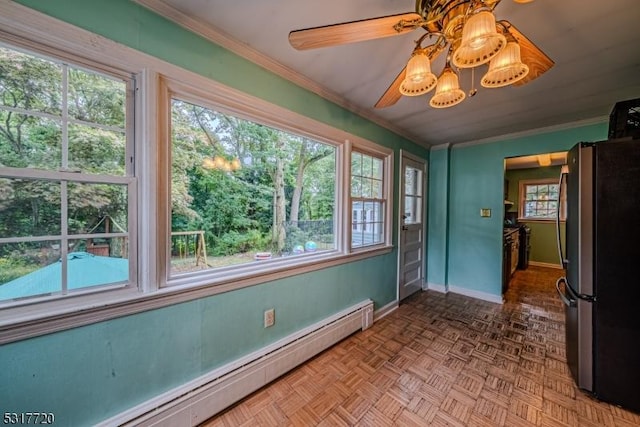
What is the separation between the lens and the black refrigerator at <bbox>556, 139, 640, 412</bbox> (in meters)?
1.44

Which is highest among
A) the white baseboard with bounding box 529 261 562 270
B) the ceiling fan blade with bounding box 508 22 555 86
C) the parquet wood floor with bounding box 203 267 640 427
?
the ceiling fan blade with bounding box 508 22 555 86

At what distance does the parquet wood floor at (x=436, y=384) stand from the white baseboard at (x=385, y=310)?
0.07m

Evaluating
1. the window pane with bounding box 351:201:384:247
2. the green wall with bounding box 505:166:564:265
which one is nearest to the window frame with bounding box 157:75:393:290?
the window pane with bounding box 351:201:384:247

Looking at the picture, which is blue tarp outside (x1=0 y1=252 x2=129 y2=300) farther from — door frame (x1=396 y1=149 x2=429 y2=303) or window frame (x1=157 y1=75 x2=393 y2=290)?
door frame (x1=396 y1=149 x2=429 y2=303)

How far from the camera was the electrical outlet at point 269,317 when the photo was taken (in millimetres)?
1703

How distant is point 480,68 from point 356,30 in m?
1.36

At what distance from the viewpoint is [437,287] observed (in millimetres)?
3723

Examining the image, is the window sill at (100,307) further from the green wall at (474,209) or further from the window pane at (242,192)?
the green wall at (474,209)

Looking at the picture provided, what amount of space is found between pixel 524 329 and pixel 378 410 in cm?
210

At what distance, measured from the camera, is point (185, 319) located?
1.34 m

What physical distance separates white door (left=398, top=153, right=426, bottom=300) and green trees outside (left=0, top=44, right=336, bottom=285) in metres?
2.10

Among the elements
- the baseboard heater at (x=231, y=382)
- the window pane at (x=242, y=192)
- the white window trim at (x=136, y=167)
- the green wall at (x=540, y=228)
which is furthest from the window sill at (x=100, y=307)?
the green wall at (x=540, y=228)

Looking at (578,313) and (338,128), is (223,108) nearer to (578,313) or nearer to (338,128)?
(338,128)

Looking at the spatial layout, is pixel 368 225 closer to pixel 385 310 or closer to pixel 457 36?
pixel 385 310
